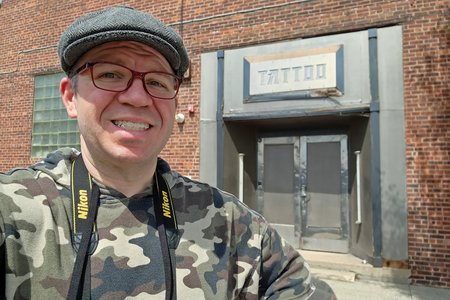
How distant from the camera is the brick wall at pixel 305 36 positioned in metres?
5.45

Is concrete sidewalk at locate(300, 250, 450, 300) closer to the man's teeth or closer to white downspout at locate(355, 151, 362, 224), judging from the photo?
white downspout at locate(355, 151, 362, 224)

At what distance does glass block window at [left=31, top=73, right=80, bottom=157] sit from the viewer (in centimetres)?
840

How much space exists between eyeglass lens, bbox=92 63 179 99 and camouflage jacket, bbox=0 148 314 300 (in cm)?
32

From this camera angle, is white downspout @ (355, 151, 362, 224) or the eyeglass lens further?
white downspout @ (355, 151, 362, 224)

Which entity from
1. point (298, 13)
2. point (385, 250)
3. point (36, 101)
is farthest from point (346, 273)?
point (36, 101)

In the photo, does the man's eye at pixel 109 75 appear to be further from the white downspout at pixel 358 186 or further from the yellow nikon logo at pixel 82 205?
the white downspout at pixel 358 186

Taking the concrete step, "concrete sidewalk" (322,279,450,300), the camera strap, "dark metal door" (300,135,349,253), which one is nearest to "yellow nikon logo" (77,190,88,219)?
the camera strap

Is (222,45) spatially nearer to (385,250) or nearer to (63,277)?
(385,250)

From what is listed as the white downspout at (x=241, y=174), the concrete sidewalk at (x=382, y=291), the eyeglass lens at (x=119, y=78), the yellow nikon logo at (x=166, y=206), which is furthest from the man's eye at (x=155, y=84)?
the white downspout at (x=241, y=174)

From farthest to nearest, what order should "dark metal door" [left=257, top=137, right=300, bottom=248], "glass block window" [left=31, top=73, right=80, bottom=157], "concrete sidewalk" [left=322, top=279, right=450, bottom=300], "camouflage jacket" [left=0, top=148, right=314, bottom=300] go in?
"glass block window" [left=31, top=73, right=80, bottom=157] → "dark metal door" [left=257, top=137, right=300, bottom=248] → "concrete sidewalk" [left=322, top=279, right=450, bottom=300] → "camouflage jacket" [left=0, top=148, right=314, bottom=300]

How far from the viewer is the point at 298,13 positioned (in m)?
6.43

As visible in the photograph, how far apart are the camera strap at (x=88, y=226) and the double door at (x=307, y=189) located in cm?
598

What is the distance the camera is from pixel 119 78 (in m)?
1.22

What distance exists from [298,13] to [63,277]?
6.36 m
